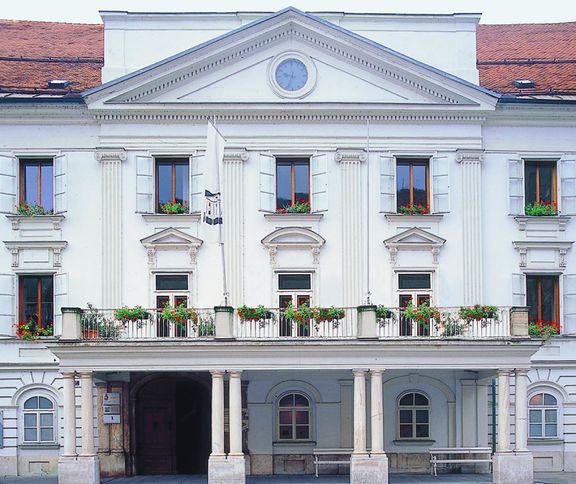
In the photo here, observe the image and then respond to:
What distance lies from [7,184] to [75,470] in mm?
9146

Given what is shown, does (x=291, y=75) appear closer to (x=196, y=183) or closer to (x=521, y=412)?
(x=196, y=183)

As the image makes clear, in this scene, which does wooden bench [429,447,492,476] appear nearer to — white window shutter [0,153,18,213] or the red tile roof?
the red tile roof

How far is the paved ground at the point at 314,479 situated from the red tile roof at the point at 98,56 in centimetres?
1147

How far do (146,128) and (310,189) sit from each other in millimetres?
5193

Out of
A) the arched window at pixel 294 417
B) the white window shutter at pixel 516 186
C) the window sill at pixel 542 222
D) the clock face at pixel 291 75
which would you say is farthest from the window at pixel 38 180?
the window sill at pixel 542 222

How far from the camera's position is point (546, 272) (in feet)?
115

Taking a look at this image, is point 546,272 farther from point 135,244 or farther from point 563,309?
point 135,244

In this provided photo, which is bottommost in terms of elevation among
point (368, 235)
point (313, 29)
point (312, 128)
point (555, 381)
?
point (555, 381)

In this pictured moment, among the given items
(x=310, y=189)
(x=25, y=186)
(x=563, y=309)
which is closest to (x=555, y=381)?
(x=563, y=309)

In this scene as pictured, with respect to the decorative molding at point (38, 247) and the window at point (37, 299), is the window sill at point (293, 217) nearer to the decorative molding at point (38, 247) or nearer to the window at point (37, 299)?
the decorative molding at point (38, 247)

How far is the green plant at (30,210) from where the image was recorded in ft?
113

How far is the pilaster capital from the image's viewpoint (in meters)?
34.8

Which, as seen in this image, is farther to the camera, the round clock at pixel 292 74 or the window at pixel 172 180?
the window at pixel 172 180

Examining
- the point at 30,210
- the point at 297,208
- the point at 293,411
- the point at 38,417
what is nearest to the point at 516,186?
the point at 297,208
